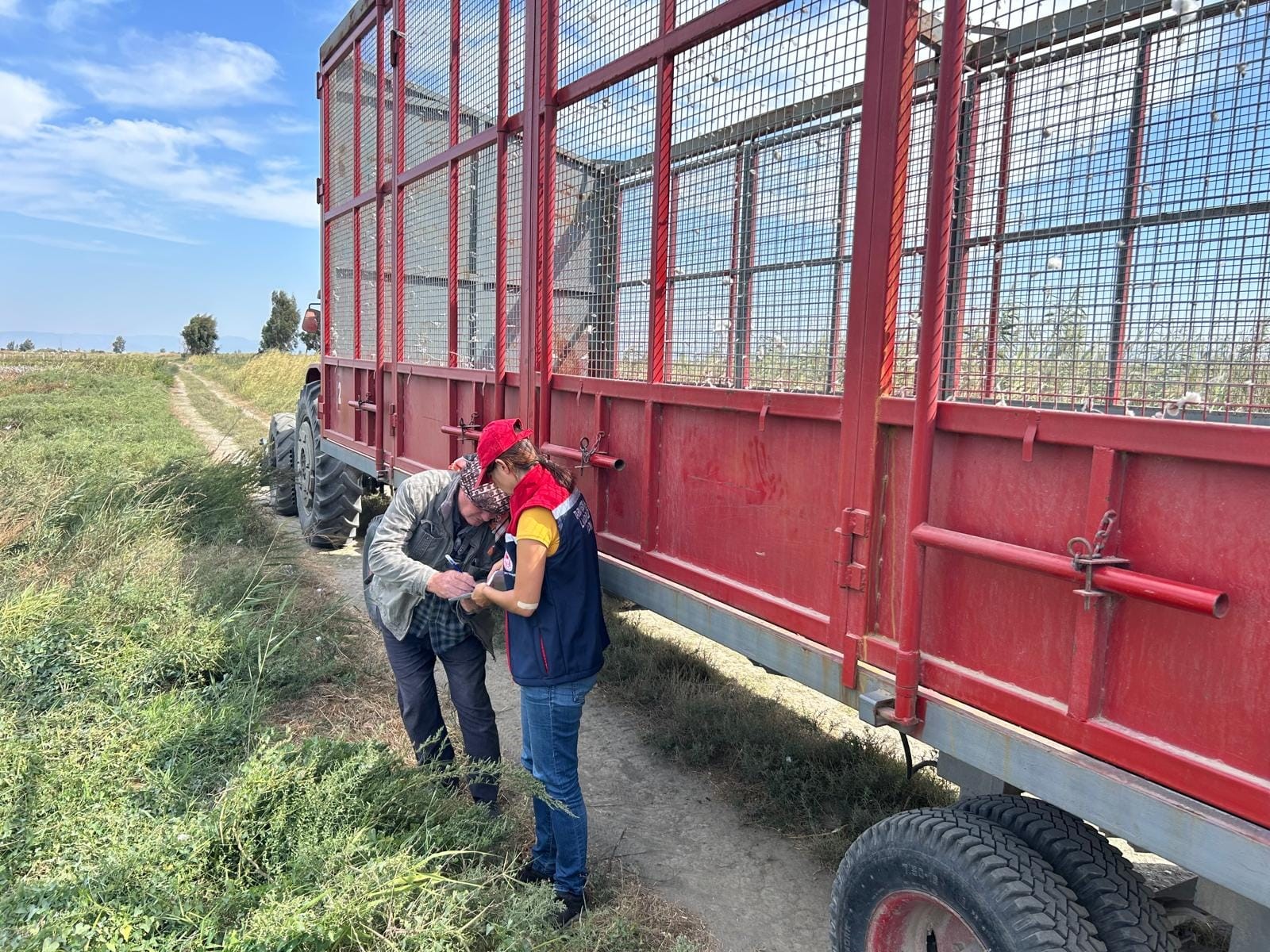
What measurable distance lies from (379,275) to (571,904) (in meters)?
4.26

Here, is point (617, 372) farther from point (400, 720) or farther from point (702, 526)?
point (400, 720)

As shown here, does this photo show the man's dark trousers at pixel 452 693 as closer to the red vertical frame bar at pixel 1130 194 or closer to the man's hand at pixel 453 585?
the man's hand at pixel 453 585

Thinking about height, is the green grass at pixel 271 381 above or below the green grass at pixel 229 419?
above

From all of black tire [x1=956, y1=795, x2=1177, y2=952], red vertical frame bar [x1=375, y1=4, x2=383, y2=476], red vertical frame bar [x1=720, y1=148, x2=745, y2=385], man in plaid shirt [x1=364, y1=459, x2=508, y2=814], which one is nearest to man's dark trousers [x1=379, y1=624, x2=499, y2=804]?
man in plaid shirt [x1=364, y1=459, x2=508, y2=814]

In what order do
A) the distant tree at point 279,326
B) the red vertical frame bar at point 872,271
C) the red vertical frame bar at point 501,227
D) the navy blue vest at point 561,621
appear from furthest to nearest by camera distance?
the distant tree at point 279,326 < the red vertical frame bar at point 501,227 < the navy blue vest at point 561,621 < the red vertical frame bar at point 872,271

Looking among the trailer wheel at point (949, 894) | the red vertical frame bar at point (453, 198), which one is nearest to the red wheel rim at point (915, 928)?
the trailer wheel at point (949, 894)

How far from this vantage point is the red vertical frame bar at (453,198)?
15.1 feet

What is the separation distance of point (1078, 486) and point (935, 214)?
73 centimetres

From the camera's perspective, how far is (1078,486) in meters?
1.88

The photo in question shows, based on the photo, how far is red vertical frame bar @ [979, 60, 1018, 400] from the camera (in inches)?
83.9

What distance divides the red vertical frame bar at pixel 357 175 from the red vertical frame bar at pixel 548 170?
3.11m

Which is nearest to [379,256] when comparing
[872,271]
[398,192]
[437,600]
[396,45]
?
[398,192]

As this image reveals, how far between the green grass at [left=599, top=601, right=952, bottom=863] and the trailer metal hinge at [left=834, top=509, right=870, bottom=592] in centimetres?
151

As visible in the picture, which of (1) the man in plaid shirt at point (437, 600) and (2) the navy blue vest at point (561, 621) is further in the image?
(1) the man in plaid shirt at point (437, 600)
